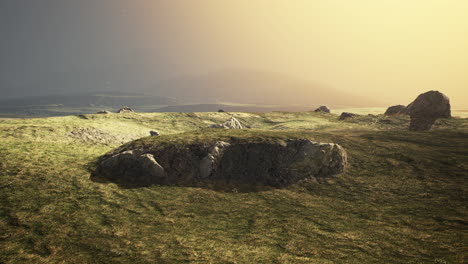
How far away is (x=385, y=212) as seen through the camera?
20.5 m

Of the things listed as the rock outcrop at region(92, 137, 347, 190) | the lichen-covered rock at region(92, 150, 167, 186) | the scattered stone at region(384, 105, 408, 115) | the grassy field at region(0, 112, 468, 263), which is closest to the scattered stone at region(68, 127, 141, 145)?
the grassy field at region(0, 112, 468, 263)

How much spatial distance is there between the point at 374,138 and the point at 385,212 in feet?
62.7

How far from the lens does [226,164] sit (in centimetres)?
2762

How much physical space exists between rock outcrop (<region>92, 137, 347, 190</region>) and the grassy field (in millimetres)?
1582

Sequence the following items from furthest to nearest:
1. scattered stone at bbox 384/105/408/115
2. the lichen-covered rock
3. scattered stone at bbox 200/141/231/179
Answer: scattered stone at bbox 384/105/408/115, scattered stone at bbox 200/141/231/179, the lichen-covered rock

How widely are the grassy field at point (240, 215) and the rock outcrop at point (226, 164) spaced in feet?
5.19

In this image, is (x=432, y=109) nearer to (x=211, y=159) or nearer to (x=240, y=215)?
(x=211, y=159)

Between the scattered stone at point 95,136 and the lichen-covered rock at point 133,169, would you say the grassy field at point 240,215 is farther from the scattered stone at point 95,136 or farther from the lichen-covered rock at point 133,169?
the scattered stone at point 95,136

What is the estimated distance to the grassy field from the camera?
15109 mm

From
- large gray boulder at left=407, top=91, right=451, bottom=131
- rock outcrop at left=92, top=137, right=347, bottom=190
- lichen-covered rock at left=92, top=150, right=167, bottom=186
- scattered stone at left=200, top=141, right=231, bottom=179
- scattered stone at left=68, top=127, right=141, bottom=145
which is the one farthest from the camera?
large gray boulder at left=407, top=91, right=451, bottom=131

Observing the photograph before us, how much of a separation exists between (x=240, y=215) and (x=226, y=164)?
8.08 m

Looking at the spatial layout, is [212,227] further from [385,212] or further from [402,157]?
[402,157]

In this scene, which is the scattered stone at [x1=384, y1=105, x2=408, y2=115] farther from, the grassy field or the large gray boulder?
the grassy field

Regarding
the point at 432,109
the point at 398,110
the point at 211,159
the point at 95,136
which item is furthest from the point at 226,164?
the point at 398,110
